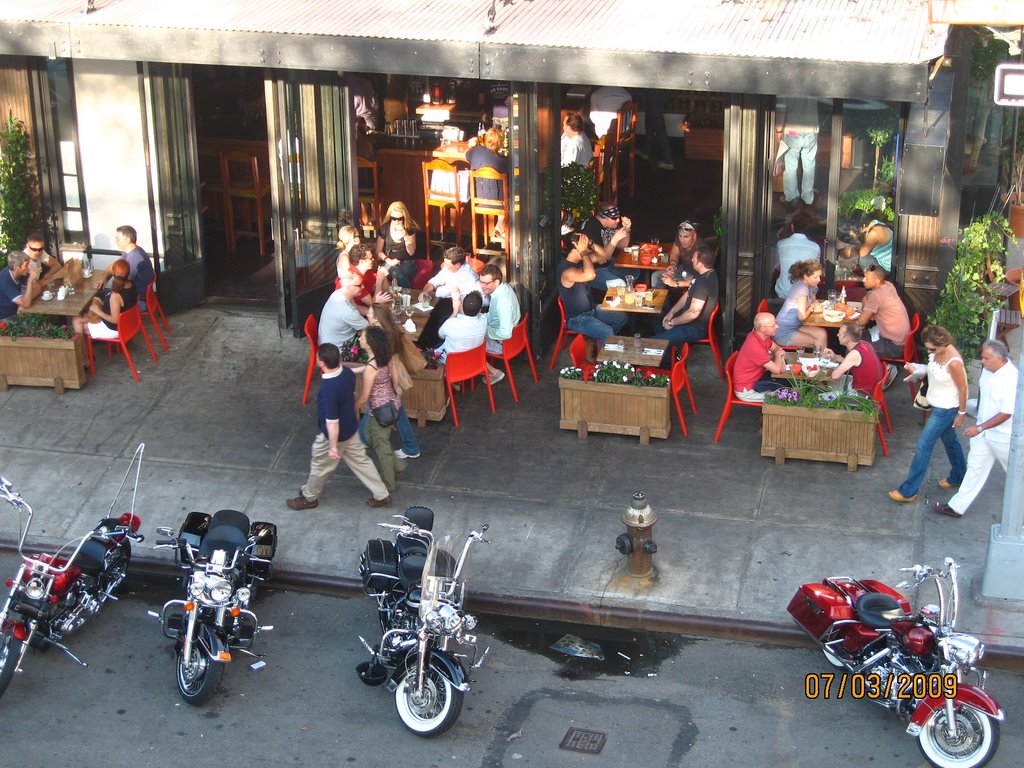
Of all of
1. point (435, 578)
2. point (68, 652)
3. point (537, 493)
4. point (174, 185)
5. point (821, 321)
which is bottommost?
point (68, 652)

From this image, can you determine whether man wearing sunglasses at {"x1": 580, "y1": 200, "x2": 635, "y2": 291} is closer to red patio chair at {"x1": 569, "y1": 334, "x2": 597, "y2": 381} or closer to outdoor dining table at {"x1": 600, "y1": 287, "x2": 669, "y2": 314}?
outdoor dining table at {"x1": 600, "y1": 287, "x2": 669, "y2": 314}

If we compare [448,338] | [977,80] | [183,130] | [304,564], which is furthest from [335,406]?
[977,80]

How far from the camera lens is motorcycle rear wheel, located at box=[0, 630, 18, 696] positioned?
919cm

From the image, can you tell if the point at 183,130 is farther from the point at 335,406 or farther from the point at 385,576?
the point at 385,576

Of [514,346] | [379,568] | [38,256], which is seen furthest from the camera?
[38,256]

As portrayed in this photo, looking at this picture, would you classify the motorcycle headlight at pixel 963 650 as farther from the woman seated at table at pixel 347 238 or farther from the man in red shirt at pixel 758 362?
the woman seated at table at pixel 347 238

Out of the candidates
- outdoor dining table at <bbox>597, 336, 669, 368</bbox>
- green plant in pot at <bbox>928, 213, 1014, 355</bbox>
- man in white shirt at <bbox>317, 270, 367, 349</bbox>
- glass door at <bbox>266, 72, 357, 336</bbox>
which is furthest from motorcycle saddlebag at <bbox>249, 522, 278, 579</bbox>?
Answer: green plant in pot at <bbox>928, 213, 1014, 355</bbox>

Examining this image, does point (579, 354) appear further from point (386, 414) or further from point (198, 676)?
point (198, 676)

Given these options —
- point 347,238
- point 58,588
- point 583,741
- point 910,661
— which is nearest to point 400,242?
point 347,238

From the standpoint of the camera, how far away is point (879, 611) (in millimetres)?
9016

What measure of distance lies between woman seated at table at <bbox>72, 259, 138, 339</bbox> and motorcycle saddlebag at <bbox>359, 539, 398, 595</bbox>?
4944 millimetres

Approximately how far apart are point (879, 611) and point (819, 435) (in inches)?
119

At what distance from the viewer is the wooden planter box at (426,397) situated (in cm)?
1270

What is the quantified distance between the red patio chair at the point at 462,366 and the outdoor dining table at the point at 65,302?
11.8 ft
